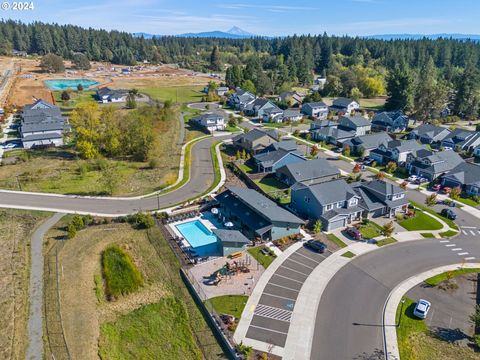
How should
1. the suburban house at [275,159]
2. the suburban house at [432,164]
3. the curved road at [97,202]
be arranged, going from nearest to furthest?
the curved road at [97,202]
the suburban house at [432,164]
the suburban house at [275,159]

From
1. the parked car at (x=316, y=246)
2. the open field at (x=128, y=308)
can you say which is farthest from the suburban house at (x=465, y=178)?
the open field at (x=128, y=308)

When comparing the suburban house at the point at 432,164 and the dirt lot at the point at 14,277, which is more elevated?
the suburban house at the point at 432,164

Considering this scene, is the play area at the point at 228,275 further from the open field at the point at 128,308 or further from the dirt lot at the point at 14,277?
the dirt lot at the point at 14,277

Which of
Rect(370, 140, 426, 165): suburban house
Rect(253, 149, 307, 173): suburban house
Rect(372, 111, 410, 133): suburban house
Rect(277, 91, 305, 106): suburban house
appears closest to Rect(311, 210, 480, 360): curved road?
Rect(370, 140, 426, 165): suburban house

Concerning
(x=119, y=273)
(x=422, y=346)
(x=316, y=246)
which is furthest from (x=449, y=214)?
(x=119, y=273)

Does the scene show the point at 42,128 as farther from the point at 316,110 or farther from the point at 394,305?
the point at 394,305

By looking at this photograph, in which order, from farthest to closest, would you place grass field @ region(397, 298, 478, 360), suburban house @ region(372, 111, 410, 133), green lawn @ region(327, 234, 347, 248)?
suburban house @ region(372, 111, 410, 133) < green lawn @ region(327, 234, 347, 248) < grass field @ region(397, 298, 478, 360)

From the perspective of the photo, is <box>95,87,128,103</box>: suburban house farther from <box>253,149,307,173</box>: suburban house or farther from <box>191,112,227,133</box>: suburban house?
<box>253,149,307,173</box>: suburban house
